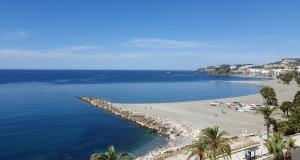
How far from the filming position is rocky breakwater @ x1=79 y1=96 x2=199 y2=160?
198 feet

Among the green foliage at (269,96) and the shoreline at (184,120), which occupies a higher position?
the green foliage at (269,96)

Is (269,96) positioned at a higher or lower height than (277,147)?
lower

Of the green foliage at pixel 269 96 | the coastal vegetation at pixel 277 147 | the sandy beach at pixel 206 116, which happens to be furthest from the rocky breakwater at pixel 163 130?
the green foliage at pixel 269 96

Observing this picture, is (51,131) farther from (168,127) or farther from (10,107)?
(10,107)

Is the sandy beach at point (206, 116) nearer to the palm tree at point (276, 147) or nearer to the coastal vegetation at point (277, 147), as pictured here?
the coastal vegetation at point (277, 147)

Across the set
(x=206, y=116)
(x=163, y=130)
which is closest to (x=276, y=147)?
(x=163, y=130)

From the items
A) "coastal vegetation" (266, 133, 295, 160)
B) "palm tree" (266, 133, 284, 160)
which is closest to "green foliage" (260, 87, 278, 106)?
"coastal vegetation" (266, 133, 295, 160)

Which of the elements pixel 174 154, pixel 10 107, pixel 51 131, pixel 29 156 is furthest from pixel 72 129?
pixel 10 107

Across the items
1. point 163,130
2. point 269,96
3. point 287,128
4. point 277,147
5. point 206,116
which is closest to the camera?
point 277,147

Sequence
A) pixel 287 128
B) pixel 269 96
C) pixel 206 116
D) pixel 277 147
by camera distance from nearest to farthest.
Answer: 1. pixel 277 147
2. pixel 287 128
3. pixel 206 116
4. pixel 269 96

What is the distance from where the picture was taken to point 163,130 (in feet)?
261

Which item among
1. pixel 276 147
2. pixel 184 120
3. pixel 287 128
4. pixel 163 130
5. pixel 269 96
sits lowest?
pixel 163 130

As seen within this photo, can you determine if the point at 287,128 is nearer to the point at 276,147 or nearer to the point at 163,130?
the point at 276,147

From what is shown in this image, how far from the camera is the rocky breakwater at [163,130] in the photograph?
6025 centimetres
